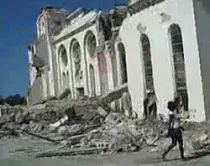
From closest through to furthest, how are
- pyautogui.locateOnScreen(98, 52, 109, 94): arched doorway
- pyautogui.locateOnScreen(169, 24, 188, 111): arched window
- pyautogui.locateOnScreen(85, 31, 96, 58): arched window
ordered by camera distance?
1. pyautogui.locateOnScreen(169, 24, 188, 111): arched window
2. pyautogui.locateOnScreen(98, 52, 109, 94): arched doorway
3. pyautogui.locateOnScreen(85, 31, 96, 58): arched window

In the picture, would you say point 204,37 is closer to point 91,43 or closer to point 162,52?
point 162,52

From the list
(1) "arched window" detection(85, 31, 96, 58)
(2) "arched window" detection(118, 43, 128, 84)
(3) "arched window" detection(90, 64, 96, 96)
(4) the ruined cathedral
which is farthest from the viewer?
(1) "arched window" detection(85, 31, 96, 58)

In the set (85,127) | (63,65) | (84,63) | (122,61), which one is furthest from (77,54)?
(85,127)

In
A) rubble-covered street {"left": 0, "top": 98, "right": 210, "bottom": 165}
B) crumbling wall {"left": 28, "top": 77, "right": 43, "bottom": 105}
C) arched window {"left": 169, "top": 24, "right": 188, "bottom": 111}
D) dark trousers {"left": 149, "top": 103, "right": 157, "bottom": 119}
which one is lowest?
rubble-covered street {"left": 0, "top": 98, "right": 210, "bottom": 165}

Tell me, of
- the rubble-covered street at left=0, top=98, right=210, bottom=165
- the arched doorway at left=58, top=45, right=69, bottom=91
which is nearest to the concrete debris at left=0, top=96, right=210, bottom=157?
the rubble-covered street at left=0, top=98, right=210, bottom=165

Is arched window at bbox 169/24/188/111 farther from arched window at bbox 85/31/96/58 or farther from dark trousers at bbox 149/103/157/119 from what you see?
arched window at bbox 85/31/96/58

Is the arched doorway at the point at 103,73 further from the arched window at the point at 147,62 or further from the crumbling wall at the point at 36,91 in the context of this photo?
the crumbling wall at the point at 36,91

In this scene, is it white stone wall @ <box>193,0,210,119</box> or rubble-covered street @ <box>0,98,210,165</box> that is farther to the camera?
white stone wall @ <box>193,0,210,119</box>

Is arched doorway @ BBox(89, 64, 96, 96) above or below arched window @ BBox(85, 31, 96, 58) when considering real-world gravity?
below

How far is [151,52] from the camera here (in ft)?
73.9

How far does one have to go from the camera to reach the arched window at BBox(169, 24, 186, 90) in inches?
805

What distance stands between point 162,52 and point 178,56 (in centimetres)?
114

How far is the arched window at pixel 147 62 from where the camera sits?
23125 millimetres

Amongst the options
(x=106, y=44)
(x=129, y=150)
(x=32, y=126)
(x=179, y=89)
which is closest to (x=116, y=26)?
(x=106, y=44)
